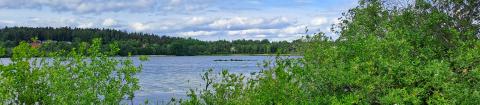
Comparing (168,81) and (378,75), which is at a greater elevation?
(378,75)

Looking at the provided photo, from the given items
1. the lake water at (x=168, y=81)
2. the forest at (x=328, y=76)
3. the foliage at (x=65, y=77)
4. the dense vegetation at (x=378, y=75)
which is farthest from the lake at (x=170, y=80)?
the foliage at (x=65, y=77)

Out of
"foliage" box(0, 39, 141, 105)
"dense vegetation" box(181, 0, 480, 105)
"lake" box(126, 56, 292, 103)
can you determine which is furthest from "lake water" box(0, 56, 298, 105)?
"dense vegetation" box(181, 0, 480, 105)

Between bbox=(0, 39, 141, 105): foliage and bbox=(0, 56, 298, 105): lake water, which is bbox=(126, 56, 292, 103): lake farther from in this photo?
bbox=(0, 39, 141, 105): foliage

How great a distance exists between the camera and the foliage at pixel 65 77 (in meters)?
9.05

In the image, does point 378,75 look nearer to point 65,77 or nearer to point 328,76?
point 328,76

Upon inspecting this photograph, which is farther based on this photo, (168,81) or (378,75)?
(168,81)

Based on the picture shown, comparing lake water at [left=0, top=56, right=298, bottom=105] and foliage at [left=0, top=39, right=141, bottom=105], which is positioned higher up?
foliage at [left=0, top=39, right=141, bottom=105]

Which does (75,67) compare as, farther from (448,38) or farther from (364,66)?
(448,38)

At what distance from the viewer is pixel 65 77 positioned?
30.0ft

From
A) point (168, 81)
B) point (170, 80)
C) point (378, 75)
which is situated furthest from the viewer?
point (170, 80)

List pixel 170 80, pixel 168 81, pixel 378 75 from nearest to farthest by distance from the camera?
pixel 378 75
pixel 168 81
pixel 170 80

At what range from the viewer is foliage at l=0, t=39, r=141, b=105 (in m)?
9.05

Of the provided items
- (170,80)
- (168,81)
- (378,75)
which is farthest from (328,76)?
(170,80)

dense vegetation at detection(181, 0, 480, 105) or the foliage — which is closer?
dense vegetation at detection(181, 0, 480, 105)
